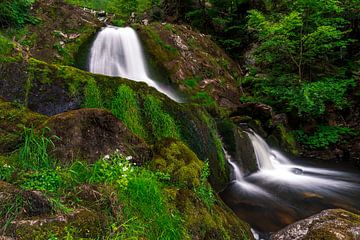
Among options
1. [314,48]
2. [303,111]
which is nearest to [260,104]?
[303,111]

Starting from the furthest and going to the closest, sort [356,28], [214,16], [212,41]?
[214,16] → [212,41] → [356,28]

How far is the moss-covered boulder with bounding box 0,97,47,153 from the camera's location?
316 centimetres

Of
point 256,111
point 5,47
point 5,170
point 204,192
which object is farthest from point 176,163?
point 256,111

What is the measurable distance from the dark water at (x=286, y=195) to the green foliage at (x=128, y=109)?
2568 millimetres

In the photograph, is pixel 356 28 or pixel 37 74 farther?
pixel 356 28

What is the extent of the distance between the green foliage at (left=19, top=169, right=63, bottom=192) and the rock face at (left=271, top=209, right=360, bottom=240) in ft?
9.63

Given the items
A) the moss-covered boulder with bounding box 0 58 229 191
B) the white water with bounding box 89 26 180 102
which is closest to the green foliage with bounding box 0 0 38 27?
the white water with bounding box 89 26 180 102

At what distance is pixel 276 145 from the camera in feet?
34.4

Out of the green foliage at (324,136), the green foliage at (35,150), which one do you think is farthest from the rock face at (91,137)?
the green foliage at (324,136)

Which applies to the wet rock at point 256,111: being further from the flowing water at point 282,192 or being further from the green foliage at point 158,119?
the green foliage at point 158,119

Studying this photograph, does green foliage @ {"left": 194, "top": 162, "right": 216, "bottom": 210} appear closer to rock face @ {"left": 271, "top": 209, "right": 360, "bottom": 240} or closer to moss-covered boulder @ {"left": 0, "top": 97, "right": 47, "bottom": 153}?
rock face @ {"left": 271, "top": 209, "right": 360, "bottom": 240}

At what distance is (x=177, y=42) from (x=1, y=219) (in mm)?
12430

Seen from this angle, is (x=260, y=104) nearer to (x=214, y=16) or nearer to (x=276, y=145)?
(x=276, y=145)

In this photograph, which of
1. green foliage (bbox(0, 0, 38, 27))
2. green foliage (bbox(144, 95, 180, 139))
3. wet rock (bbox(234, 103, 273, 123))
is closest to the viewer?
green foliage (bbox(144, 95, 180, 139))
